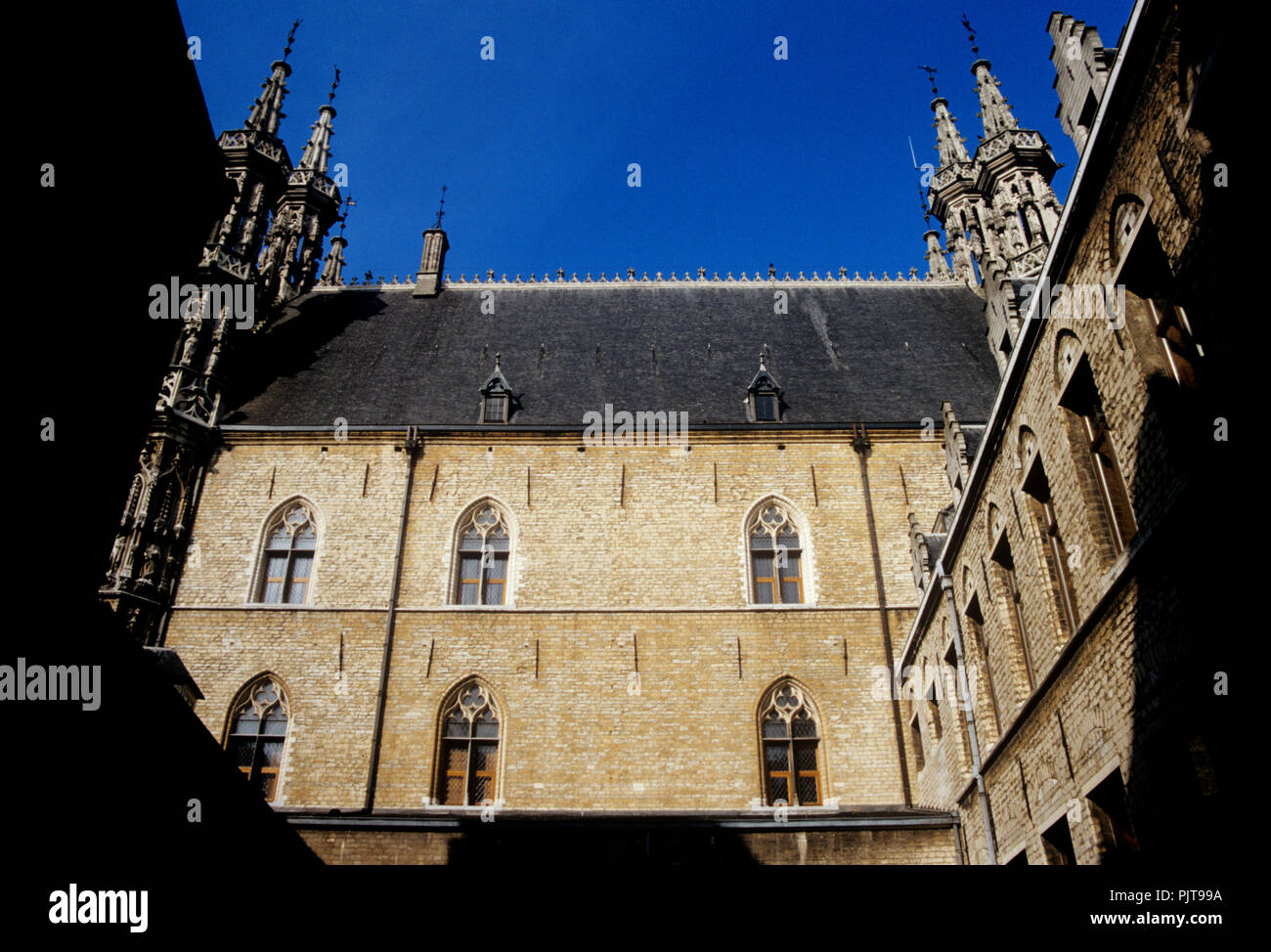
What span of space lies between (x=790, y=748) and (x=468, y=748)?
212 inches

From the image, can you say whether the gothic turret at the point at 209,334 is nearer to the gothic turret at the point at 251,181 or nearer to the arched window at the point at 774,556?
the gothic turret at the point at 251,181

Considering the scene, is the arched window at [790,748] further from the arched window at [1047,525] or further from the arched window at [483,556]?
the arched window at [1047,525]

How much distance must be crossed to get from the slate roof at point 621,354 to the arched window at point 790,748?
222 inches

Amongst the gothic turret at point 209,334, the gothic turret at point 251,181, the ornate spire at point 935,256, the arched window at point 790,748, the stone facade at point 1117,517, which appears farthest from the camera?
the ornate spire at point 935,256

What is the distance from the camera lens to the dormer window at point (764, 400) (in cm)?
1869

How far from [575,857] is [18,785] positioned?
9.42 m

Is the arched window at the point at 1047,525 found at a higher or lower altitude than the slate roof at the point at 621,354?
lower

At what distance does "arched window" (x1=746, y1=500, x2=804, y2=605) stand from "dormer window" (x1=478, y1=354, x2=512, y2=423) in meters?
5.62

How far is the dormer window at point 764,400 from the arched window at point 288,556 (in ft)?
29.4
